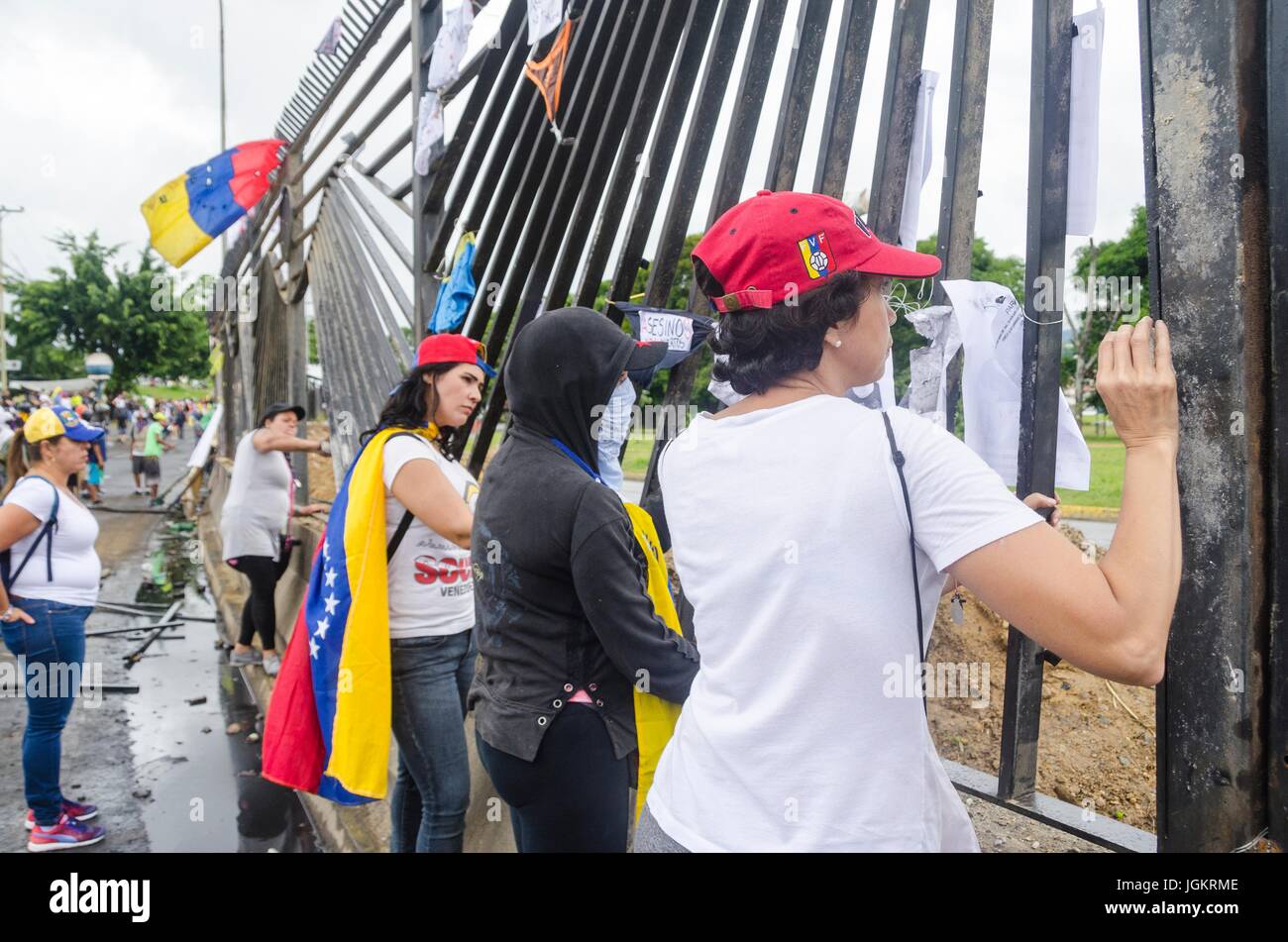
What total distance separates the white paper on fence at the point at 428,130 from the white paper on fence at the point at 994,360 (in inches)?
155

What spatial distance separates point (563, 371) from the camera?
2203 millimetres

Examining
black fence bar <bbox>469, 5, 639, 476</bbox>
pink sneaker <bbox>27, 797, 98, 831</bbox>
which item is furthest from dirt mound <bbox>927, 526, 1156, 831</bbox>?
pink sneaker <bbox>27, 797, 98, 831</bbox>

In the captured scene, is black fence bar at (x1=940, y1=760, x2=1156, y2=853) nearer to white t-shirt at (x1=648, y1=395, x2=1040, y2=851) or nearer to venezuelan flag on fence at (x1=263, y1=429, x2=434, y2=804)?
white t-shirt at (x1=648, y1=395, x2=1040, y2=851)

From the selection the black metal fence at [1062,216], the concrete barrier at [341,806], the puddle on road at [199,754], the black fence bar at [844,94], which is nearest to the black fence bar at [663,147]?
the black metal fence at [1062,216]

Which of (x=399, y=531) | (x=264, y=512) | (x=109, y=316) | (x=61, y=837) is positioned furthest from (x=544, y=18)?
(x=109, y=316)

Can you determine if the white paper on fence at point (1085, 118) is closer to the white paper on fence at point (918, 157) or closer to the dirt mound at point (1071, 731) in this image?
the white paper on fence at point (918, 157)

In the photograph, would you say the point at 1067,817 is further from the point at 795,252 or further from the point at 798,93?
the point at 798,93

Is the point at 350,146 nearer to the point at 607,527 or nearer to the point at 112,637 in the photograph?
the point at 112,637

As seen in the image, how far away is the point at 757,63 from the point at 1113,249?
36798 mm

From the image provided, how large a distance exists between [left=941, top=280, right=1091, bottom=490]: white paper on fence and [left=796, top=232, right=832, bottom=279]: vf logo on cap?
2.59 ft

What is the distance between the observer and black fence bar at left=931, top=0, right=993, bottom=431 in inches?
81.6

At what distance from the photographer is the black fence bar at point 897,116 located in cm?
226

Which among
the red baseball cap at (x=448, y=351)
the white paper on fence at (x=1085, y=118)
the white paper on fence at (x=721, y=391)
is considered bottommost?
the white paper on fence at (x=721, y=391)
